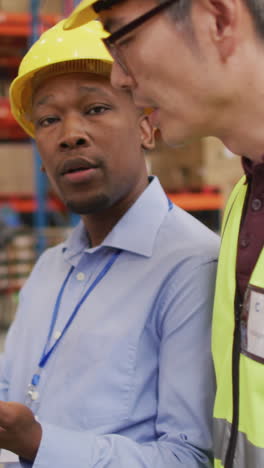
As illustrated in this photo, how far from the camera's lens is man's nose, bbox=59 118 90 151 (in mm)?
1218

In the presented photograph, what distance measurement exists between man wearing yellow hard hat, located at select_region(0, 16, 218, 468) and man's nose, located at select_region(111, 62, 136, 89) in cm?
36

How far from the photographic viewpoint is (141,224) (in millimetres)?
1251

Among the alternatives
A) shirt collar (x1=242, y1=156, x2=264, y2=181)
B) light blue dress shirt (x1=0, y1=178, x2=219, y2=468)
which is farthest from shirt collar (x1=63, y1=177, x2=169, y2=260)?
shirt collar (x1=242, y1=156, x2=264, y2=181)

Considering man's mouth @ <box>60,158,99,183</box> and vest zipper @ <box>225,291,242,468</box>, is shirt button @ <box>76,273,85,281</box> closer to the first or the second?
man's mouth @ <box>60,158,99,183</box>

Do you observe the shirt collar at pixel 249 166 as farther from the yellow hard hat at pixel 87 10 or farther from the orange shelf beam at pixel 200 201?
the orange shelf beam at pixel 200 201

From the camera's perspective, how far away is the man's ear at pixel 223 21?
71cm

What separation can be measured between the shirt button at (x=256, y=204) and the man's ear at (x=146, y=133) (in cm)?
51

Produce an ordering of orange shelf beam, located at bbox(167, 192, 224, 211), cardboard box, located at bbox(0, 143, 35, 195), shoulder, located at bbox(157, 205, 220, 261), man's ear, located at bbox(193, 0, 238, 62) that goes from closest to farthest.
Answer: man's ear, located at bbox(193, 0, 238, 62), shoulder, located at bbox(157, 205, 220, 261), orange shelf beam, located at bbox(167, 192, 224, 211), cardboard box, located at bbox(0, 143, 35, 195)

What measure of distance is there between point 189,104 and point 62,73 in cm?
56

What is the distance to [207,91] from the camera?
76 cm

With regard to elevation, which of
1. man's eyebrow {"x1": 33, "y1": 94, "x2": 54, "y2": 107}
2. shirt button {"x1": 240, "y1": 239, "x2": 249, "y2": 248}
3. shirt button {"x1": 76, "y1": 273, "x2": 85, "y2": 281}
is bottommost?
shirt button {"x1": 76, "y1": 273, "x2": 85, "y2": 281}

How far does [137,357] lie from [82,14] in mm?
615

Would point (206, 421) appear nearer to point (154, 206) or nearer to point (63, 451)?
point (63, 451)

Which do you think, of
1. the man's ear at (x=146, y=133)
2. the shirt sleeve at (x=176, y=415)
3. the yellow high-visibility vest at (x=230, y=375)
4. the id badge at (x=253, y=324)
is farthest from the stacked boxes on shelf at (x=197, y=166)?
the id badge at (x=253, y=324)
